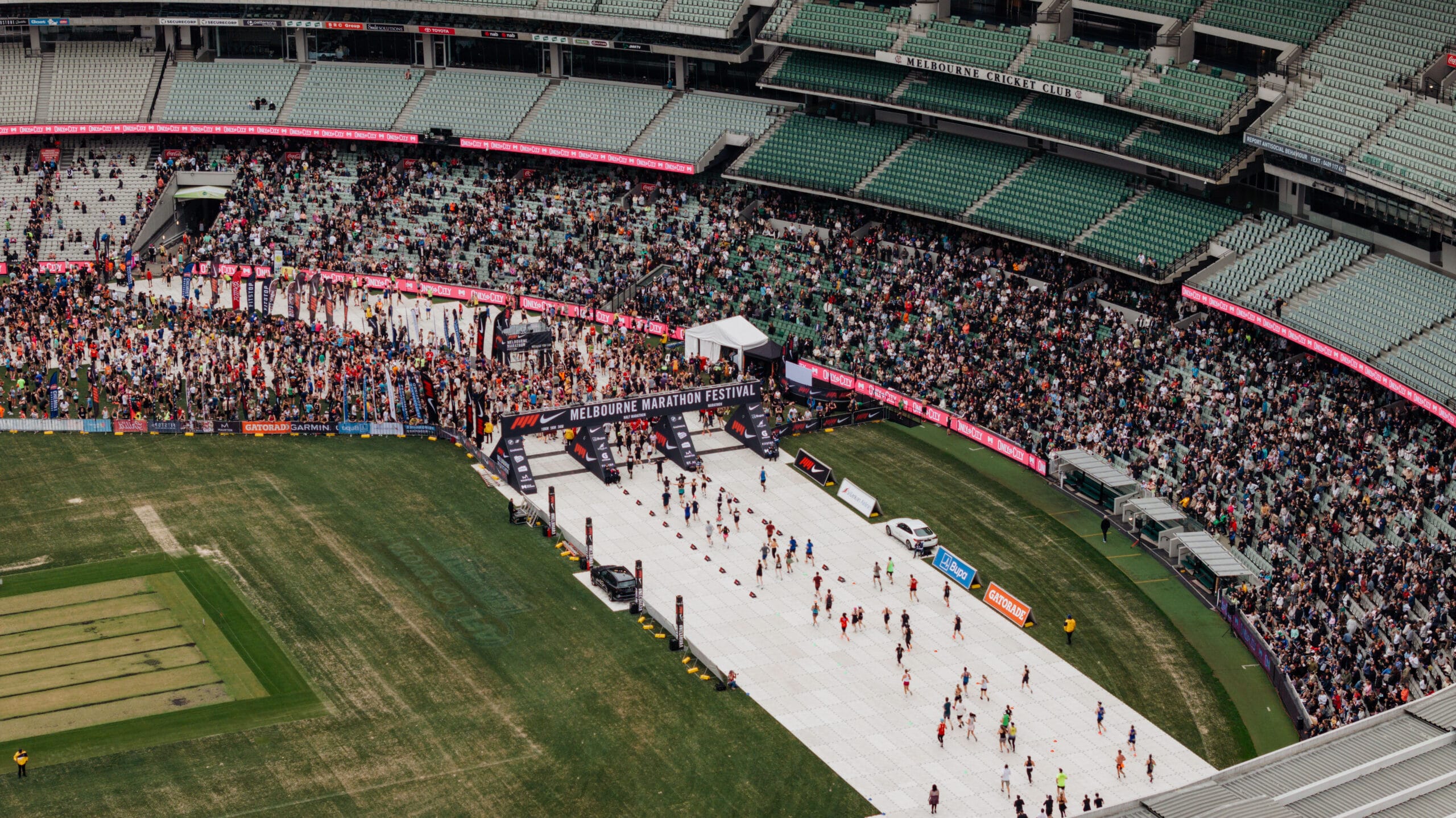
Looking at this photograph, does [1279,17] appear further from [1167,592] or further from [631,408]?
[631,408]

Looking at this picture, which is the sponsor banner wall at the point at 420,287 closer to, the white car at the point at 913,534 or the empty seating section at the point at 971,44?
the empty seating section at the point at 971,44

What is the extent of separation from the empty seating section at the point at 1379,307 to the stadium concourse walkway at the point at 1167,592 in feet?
38.6

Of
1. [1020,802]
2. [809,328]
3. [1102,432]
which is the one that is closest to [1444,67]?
[1102,432]

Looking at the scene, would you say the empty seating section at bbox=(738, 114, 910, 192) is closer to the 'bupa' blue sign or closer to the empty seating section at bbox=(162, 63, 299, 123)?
the 'bupa' blue sign

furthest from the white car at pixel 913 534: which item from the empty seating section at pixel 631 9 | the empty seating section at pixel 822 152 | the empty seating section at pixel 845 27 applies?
the empty seating section at pixel 631 9

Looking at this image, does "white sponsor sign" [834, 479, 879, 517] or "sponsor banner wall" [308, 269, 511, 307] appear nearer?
"white sponsor sign" [834, 479, 879, 517]

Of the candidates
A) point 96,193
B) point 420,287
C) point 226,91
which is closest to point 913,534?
point 420,287

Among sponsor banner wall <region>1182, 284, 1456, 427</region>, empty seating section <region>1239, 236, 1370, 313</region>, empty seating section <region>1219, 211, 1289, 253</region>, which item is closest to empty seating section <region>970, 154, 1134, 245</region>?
empty seating section <region>1219, 211, 1289, 253</region>

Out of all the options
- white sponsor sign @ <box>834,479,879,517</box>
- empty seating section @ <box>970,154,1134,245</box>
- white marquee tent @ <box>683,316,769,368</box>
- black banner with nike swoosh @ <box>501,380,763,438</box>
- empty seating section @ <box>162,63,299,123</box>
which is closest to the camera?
white sponsor sign @ <box>834,479,879,517</box>

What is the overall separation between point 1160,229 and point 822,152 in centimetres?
2111

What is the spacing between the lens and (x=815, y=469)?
3310 inches

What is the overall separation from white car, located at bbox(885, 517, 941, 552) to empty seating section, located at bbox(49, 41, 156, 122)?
59156 millimetres

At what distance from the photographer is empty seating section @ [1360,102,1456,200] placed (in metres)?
75.1

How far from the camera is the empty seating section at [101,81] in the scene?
4478 inches
